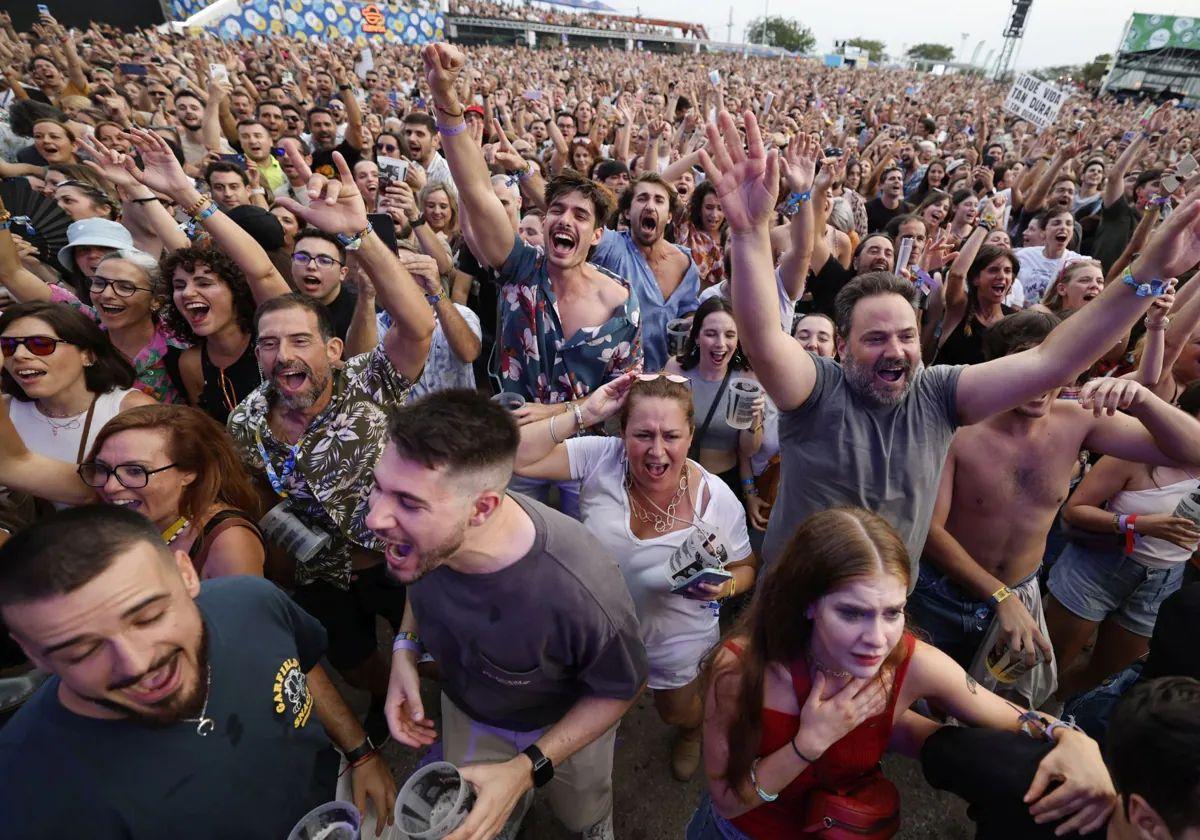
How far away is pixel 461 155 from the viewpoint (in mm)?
2510

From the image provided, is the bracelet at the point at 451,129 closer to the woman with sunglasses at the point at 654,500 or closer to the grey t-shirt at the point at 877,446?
the woman with sunglasses at the point at 654,500

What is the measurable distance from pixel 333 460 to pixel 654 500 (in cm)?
127

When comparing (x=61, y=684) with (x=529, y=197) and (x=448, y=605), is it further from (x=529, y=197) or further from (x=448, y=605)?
(x=529, y=197)

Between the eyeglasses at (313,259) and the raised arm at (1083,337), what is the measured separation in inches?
123

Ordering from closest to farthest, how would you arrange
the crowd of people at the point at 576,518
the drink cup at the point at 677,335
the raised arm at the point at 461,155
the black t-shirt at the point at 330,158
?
the crowd of people at the point at 576,518 → the raised arm at the point at 461,155 → the drink cup at the point at 677,335 → the black t-shirt at the point at 330,158

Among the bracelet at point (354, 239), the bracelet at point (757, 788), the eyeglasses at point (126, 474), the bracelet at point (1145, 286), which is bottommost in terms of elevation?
the bracelet at point (757, 788)

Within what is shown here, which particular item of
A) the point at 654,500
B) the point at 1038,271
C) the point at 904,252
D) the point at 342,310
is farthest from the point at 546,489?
the point at 1038,271

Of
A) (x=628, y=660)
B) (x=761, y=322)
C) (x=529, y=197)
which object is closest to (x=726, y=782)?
(x=628, y=660)

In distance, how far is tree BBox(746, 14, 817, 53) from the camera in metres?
74.2

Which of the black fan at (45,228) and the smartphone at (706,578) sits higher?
the black fan at (45,228)

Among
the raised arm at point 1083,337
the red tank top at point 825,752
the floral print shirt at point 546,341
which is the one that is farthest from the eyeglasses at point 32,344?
the raised arm at point 1083,337

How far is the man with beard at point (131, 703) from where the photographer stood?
1.14 meters

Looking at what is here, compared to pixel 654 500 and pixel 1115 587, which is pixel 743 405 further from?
pixel 1115 587

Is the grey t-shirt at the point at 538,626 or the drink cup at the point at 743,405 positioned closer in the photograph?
the grey t-shirt at the point at 538,626
